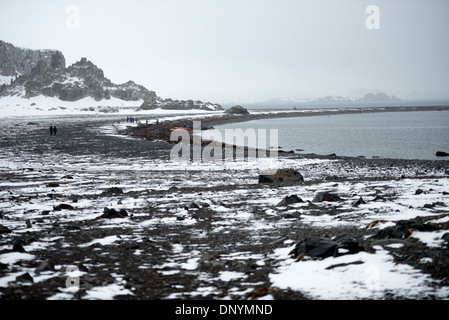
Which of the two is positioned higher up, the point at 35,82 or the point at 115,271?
the point at 35,82

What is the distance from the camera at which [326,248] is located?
749cm

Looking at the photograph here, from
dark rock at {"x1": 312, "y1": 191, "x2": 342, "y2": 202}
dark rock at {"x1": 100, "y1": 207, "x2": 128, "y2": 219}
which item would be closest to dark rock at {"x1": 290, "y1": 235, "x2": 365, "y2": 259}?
dark rock at {"x1": 312, "y1": 191, "x2": 342, "y2": 202}

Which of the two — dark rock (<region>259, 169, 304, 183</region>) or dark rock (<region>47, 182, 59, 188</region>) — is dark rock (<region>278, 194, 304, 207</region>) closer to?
dark rock (<region>259, 169, 304, 183</region>)

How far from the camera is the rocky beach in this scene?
6.39 meters

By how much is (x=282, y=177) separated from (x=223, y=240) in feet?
33.7

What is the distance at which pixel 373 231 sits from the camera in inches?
354

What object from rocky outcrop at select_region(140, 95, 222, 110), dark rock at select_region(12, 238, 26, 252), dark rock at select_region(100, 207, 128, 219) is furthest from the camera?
rocky outcrop at select_region(140, 95, 222, 110)

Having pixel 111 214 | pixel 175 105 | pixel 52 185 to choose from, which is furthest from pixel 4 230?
pixel 175 105

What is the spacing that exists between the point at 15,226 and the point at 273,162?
21.6 meters

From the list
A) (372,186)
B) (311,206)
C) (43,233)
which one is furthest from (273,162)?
(43,233)

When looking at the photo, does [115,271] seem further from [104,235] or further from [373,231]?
[373,231]

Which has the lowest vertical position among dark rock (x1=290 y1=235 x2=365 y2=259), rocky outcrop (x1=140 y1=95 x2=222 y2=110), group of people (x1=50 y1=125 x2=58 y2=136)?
dark rock (x1=290 y1=235 x2=365 y2=259)

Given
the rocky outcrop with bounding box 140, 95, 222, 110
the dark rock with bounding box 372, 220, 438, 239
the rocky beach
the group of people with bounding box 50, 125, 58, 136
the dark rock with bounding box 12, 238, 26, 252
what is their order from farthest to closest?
the rocky outcrop with bounding box 140, 95, 222, 110 → the group of people with bounding box 50, 125, 58, 136 → the dark rock with bounding box 12, 238, 26, 252 → the dark rock with bounding box 372, 220, 438, 239 → the rocky beach

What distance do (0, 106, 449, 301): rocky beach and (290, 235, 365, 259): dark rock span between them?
20 mm
